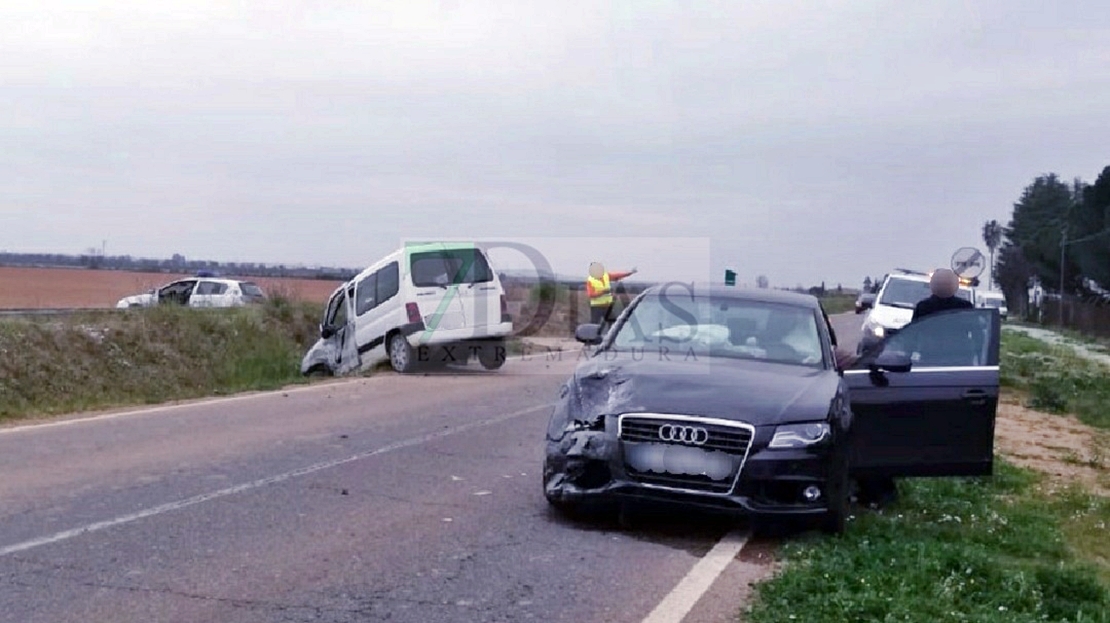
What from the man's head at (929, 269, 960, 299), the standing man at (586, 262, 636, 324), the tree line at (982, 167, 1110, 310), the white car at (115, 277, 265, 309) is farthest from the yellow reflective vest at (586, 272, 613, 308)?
the tree line at (982, 167, 1110, 310)

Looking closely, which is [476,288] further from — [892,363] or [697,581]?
[697,581]

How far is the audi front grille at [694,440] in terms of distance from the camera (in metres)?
7.48

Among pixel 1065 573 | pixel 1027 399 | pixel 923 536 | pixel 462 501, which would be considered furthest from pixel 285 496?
pixel 1027 399

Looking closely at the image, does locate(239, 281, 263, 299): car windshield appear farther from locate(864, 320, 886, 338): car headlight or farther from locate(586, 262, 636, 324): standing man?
locate(864, 320, 886, 338): car headlight

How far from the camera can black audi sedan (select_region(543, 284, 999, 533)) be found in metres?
7.52

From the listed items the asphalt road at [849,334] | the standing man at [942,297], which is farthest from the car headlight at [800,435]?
the asphalt road at [849,334]

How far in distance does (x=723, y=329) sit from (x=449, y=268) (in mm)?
11448

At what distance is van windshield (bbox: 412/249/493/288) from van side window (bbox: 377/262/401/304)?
→ 1.03ft

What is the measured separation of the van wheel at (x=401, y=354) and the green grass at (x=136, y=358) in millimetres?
1653

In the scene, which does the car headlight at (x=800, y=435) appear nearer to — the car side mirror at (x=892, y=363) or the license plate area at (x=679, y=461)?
the license plate area at (x=679, y=461)

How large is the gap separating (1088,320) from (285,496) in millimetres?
54985

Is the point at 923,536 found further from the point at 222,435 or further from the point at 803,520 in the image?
the point at 222,435

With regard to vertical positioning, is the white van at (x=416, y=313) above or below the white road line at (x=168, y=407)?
above

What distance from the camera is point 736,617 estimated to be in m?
6.02
